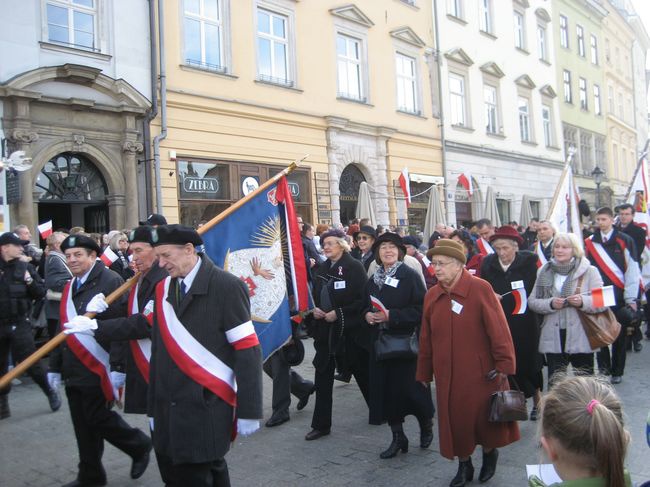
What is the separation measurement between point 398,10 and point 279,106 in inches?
261

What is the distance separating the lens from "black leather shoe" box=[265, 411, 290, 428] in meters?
5.90

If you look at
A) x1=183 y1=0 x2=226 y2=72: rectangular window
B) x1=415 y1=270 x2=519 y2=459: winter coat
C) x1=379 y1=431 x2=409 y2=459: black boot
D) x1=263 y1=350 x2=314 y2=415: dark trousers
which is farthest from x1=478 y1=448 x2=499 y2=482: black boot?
x1=183 y1=0 x2=226 y2=72: rectangular window

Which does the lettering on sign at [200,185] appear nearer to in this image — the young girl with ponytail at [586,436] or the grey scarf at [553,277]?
the grey scarf at [553,277]

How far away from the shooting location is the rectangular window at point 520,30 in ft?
90.5

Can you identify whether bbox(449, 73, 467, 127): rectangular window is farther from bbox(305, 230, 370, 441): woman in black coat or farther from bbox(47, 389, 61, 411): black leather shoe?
bbox(47, 389, 61, 411): black leather shoe

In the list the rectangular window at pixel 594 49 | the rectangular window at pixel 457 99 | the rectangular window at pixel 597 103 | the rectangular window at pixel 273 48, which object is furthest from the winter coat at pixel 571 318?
the rectangular window at pixel 594 49

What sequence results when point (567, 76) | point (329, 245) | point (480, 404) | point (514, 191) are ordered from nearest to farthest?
Answer: point (480, 404) < point (329, 245) < point (514, 191) < point (567, 76)

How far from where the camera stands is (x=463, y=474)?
14.1 feet

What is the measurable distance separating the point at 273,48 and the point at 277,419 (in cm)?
1270

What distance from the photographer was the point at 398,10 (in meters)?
20.6

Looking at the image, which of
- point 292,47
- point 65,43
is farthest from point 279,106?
point 65,43

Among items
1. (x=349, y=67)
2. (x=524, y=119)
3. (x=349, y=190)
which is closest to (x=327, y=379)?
(x=349, y=190)

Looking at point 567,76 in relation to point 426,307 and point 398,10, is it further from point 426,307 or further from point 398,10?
point 426,307

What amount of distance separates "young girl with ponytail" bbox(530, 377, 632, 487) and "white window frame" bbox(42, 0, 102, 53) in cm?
1252
